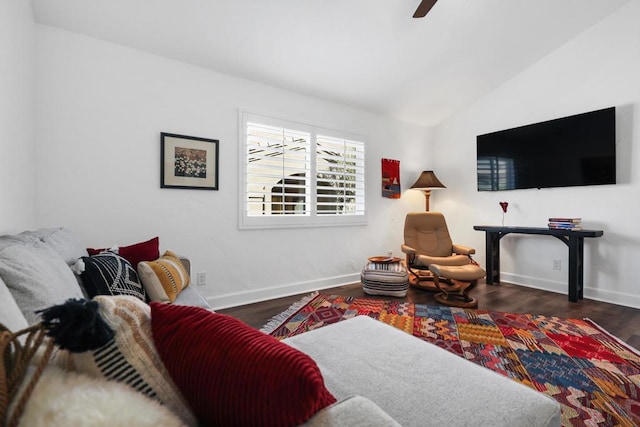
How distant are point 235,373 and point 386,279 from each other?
307 centimetres

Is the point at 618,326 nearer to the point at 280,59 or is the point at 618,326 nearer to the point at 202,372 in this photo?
the point at 202,372

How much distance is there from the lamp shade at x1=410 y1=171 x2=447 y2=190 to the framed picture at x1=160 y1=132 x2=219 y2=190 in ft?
9.61

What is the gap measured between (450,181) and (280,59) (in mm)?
3152

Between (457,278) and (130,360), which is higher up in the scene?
(130,360)

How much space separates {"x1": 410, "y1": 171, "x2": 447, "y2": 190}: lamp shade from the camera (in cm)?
454

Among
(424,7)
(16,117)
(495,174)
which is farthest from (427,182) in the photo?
(16,117)

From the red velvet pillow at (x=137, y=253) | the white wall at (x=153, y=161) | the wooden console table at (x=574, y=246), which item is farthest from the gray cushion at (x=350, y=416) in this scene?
the wooden console table at (x=574, y=246)

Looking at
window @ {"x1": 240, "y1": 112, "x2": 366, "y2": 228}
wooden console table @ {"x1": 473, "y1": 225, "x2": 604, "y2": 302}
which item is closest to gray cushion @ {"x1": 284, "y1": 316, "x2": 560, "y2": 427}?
window @ {"x1": 240, "y1": 112, "x2": 366, "y2": 228}

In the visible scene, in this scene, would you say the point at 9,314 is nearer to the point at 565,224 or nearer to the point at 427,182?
the point at 565,224

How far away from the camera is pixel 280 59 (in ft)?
10.0

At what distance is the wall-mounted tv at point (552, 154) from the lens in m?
3.24

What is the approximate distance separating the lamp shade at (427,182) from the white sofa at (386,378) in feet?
12.0

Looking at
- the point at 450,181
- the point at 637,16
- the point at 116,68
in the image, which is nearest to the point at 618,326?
the point at 450,181

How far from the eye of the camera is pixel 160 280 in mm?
1715
